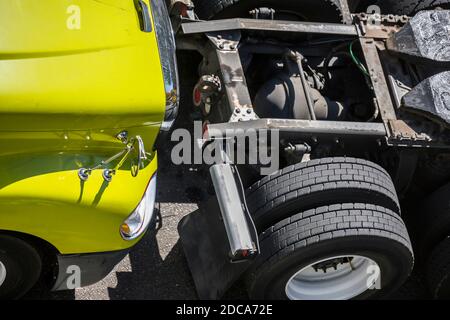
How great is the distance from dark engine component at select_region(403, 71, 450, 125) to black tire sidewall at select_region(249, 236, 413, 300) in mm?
899

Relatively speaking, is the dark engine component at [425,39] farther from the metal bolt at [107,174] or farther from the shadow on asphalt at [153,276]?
the metal bolt at [107,174]

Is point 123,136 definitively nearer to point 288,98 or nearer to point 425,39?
point 288,98

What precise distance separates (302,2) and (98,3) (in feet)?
6.19

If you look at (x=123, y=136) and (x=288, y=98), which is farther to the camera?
(x=288, y=98)

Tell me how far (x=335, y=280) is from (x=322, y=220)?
68cm

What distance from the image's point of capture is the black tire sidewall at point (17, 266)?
3.41 meters

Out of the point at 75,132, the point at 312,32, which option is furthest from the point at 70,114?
the point at 312,32

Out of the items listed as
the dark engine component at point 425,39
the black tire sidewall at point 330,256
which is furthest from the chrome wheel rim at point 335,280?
the dark engine component at point 425,39

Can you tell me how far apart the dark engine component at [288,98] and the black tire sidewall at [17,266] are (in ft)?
5.85

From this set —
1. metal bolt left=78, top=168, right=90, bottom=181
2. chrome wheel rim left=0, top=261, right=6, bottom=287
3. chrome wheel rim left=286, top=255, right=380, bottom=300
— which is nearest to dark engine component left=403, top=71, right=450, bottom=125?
chrome wheel rim left=286, top=255, right=380, bottom=300

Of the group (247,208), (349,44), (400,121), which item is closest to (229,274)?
(247,208)


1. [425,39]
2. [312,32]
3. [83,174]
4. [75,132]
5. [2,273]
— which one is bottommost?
[2,273]

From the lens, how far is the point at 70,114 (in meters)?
3.29

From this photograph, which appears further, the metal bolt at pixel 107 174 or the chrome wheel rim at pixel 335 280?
the chrome wheel rim at pixel 335 280
